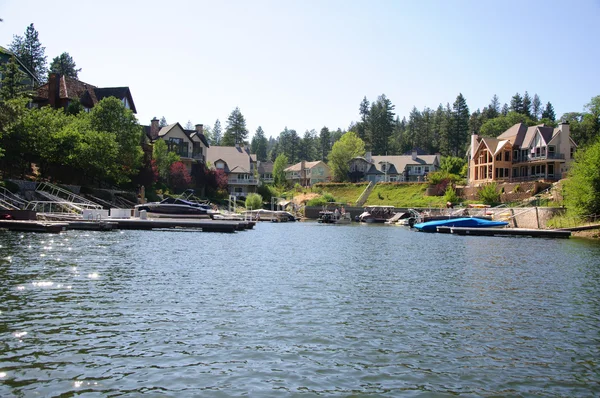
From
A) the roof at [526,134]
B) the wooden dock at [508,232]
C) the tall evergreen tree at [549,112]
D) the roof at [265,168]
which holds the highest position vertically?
the tall evergreen tree at [549,112]

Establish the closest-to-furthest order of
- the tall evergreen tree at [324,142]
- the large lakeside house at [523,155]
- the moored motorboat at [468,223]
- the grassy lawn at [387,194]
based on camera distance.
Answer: the moored motorboat at [468,223]
the large lakeside house at [523,155]
the grassy lawn at [387,194]
the tall evergreen tree at [324,142]

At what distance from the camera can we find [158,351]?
11.4m

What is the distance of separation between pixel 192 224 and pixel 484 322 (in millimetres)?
36663

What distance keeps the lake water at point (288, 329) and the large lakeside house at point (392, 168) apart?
93.5 m

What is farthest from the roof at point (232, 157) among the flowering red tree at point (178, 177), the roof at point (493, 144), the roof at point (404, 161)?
the roof at point (493, 144)

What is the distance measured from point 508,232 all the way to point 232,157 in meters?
68.3

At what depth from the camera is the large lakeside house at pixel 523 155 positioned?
8262cm

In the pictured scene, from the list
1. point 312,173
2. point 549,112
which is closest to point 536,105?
point 549,112

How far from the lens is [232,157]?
111 metres

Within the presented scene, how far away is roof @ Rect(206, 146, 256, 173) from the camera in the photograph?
107500mm

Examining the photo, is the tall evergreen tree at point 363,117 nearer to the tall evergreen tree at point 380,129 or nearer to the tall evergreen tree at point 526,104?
the tall evergreen tree at point 380,129

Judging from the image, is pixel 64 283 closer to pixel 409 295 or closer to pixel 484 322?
pixel 409 295

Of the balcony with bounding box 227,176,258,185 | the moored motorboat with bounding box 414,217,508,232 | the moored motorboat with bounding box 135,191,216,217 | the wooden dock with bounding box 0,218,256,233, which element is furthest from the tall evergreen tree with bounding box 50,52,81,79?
the moored motorboat with bounding box 414,217,508,232

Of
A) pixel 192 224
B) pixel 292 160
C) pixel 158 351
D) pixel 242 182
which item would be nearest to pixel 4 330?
pixel 158 351
